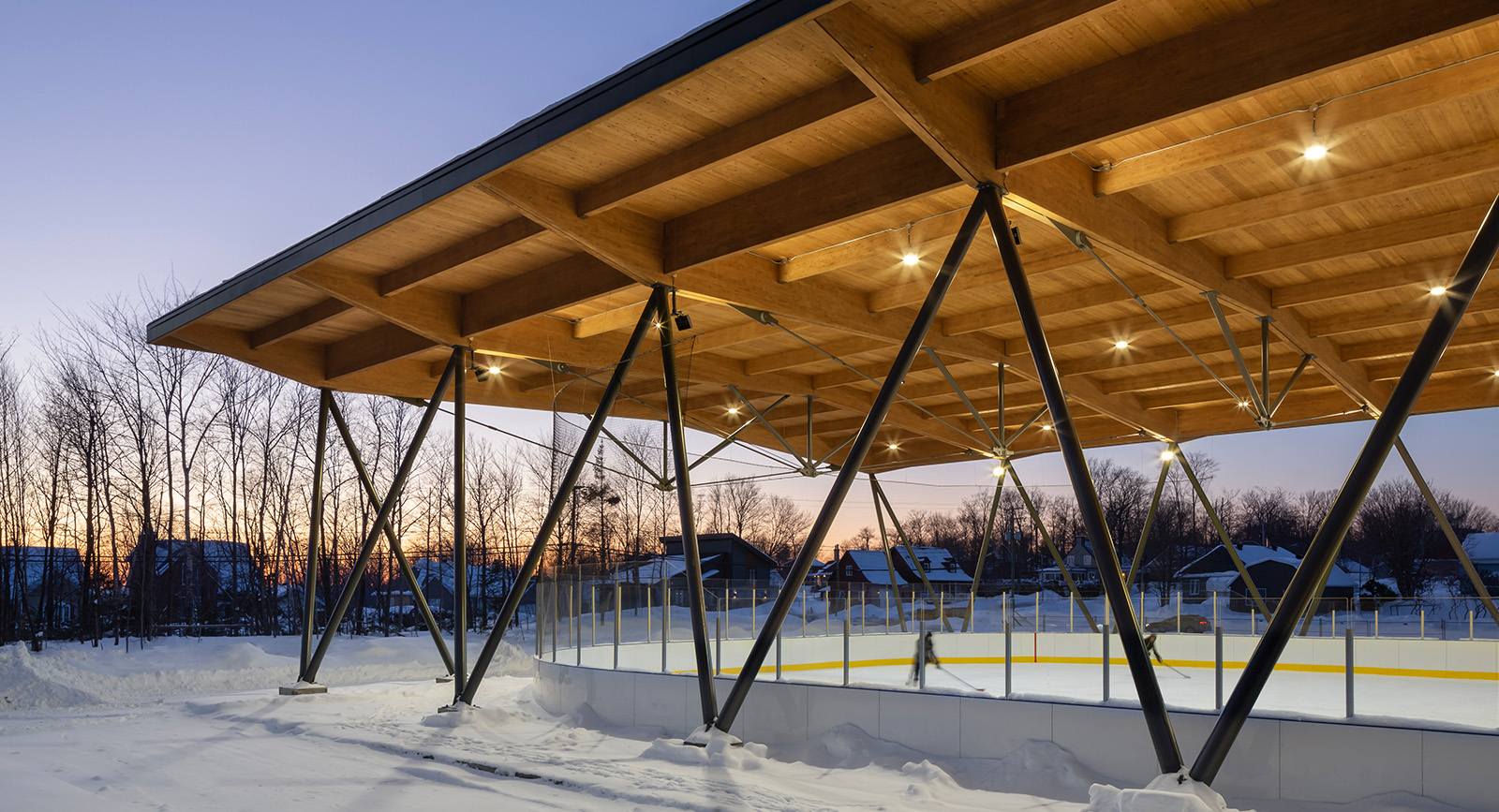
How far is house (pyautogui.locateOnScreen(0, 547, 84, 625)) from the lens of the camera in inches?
1228

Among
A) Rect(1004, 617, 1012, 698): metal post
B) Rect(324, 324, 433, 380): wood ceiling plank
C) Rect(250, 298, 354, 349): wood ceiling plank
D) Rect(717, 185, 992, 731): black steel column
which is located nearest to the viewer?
Rect(717, 185, 992, 731): black steel column

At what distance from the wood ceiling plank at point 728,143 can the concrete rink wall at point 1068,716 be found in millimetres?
7032

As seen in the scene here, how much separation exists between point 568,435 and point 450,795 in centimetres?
926

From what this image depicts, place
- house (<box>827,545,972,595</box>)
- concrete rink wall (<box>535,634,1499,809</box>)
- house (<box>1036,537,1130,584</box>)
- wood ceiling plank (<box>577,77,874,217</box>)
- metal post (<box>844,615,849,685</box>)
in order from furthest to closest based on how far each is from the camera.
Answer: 1. house (<box>827,545,972,595</box>)
2. house (<box>1036,537,1130,584</box>)
3. metal post (<box>844,615,849,685</box>)
4. wood ceiling plank (<box>577,77,874,217</box>)
5. concrete rink wall (<box>535,634,1499,809</box>)

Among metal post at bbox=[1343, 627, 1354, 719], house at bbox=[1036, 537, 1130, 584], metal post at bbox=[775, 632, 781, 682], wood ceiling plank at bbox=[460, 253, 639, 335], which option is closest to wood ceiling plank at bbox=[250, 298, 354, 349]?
wood ceiling plank at bbox=[460, 253, 639, 335]

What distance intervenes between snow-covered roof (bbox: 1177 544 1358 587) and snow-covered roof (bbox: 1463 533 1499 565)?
10.8 m

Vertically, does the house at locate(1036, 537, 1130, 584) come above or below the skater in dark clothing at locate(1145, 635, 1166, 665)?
below

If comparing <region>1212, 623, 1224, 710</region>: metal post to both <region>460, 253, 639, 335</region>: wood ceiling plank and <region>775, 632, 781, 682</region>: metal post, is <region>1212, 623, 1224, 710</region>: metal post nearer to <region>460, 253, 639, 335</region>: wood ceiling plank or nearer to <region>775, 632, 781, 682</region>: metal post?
<region>775, 632, 781, 682</region>: metal post

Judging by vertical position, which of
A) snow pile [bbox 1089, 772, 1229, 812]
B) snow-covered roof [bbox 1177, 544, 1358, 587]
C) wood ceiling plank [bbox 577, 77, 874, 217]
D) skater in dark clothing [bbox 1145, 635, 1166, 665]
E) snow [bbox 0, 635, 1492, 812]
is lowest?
snow-covered roof [bbox 1177, 544, 1358, 587]

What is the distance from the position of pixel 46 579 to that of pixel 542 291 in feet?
88.6

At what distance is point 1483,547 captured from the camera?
67.9m

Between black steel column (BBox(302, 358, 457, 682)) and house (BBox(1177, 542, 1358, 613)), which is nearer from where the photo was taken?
black steel column (BBox(302, 358, 457, 682))

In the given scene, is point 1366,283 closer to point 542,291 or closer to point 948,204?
point 948,204

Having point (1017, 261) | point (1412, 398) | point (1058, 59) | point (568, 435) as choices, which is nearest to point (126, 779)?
point (568, 435)
